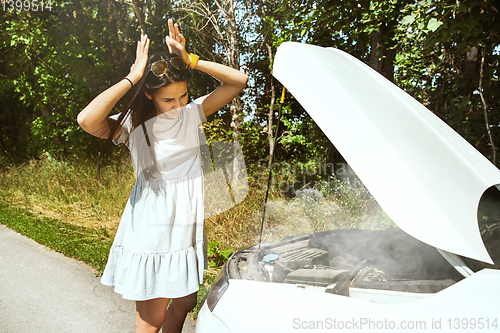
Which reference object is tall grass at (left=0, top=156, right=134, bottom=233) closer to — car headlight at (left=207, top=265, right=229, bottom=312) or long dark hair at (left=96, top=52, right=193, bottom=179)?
long dark hair at (left=96, top=52, right=193, bottom=179)

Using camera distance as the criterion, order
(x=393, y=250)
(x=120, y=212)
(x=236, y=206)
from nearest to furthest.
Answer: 1. (x=393, y=250)
2. (x=236, y=206)
3. (x=120, y=212)

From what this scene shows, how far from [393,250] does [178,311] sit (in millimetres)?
1281

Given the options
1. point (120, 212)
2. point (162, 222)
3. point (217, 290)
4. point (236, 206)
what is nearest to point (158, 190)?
point (162, 222)

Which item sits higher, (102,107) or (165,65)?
(165,65)

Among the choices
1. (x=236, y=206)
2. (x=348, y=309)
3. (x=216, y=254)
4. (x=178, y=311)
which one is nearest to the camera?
(x=348, y=309)

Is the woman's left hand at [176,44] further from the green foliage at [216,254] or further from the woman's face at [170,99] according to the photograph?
the green foliage at [216,254]

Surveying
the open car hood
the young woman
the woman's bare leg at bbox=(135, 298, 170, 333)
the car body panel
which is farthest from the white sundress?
the open car hood

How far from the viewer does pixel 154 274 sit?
5.58 ft

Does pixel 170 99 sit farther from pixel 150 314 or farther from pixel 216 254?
pixel 216 254

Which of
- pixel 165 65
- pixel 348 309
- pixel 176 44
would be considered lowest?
pixel 348 309

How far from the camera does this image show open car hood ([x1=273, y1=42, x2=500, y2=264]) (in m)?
1.03

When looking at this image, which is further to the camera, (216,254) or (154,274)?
(216,254)

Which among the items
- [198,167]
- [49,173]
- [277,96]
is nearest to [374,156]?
[198,167]

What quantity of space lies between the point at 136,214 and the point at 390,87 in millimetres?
1423
